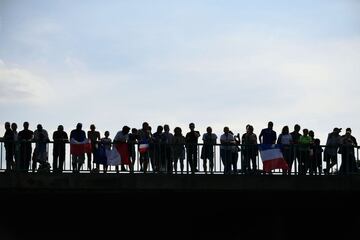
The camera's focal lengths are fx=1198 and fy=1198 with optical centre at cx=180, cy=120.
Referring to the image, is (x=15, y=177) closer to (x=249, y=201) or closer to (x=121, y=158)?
(x=121, y=158)

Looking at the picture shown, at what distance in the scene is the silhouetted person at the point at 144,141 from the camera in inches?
1228

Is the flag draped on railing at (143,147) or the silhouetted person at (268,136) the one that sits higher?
the silhouetted person at (268,136)

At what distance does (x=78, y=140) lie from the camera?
31297 millimetres

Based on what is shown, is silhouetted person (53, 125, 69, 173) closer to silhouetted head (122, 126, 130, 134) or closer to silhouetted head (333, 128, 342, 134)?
silhouetted head (122, 126, 130, 134)

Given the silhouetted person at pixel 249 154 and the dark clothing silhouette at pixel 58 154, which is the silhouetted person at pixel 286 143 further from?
the dark clothing silhouette at pixel 58 154

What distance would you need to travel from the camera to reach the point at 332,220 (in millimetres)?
32938

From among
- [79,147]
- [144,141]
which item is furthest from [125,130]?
[79,147]

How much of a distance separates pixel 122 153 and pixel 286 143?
15.1 ft

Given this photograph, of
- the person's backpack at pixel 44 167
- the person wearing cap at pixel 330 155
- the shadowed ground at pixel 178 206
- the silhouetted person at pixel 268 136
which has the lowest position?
the shadowed ground at pixel 178 206

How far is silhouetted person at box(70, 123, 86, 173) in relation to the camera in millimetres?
30741

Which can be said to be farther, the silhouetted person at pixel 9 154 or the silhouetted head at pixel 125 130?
the silhouetted head at pixel 125 130

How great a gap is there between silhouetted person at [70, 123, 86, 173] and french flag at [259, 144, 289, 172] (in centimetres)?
479

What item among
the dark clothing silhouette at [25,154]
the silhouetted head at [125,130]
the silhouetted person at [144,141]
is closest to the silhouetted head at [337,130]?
the silhouetted person at [144,141]

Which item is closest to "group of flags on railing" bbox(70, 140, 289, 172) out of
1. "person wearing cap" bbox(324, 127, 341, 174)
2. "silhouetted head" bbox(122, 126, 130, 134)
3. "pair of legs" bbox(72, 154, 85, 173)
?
"pair of legs" bbox(72, 154, 85, 173)
